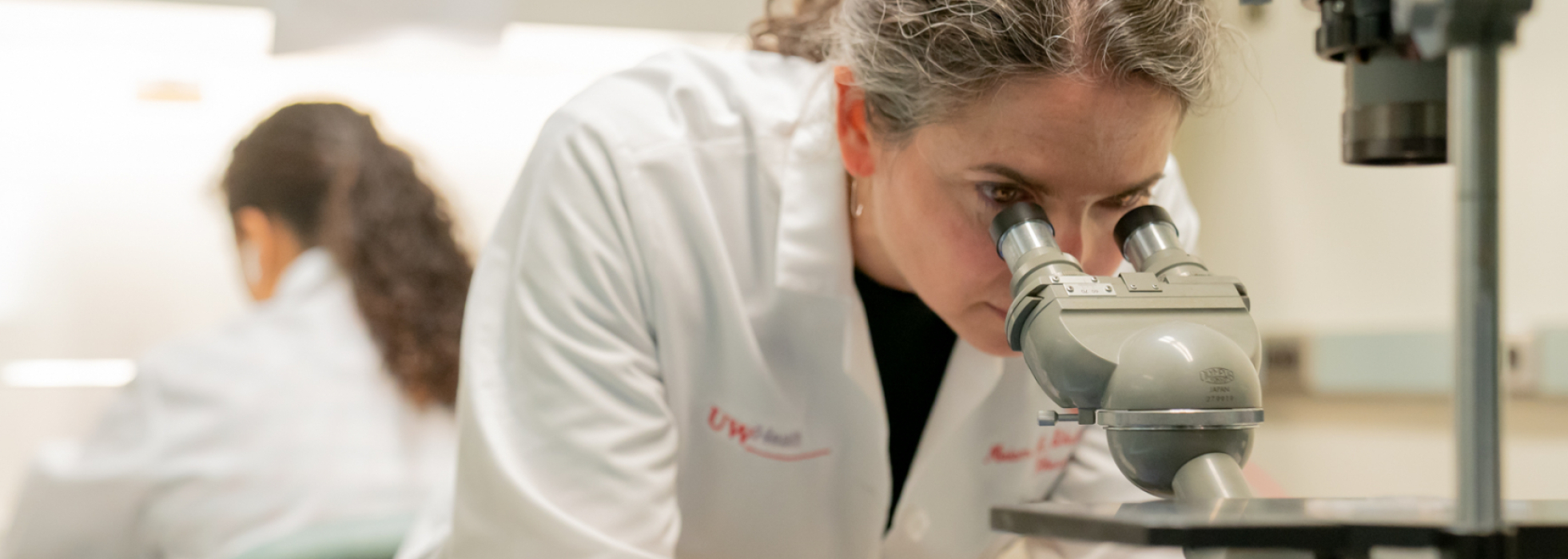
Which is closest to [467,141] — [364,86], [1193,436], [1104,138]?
[364,86]

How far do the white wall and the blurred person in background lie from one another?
1455 mm

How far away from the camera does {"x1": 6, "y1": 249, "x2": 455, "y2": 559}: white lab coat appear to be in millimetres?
2059

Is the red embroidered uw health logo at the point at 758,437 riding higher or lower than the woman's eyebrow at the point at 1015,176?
lower

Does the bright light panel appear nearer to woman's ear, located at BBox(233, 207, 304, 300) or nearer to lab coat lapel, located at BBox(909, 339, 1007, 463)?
woman's ear, located at BBox(233, 207, 304, 300)

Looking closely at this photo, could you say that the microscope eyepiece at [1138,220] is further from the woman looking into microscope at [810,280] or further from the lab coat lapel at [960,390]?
the lab coat lapel at [960,390]

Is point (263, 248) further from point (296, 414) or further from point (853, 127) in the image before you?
point (853, 127)

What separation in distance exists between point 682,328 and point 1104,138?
0.45m

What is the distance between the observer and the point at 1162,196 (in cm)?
125

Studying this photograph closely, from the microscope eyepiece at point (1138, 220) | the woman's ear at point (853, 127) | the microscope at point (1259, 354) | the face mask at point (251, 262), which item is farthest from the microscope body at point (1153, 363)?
the face mask at point (251, 262)

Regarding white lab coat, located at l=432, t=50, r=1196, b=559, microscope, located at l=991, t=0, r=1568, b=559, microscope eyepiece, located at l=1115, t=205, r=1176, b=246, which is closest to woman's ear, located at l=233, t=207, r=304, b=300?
white lab coat, located at l=432, t=50, r=1196, b=559

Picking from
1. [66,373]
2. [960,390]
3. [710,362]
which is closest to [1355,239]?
[960,390]

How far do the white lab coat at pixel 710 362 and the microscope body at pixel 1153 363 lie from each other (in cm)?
43

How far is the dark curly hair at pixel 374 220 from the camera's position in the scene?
2096 millimetres

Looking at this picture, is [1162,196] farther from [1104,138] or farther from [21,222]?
[21,222]
